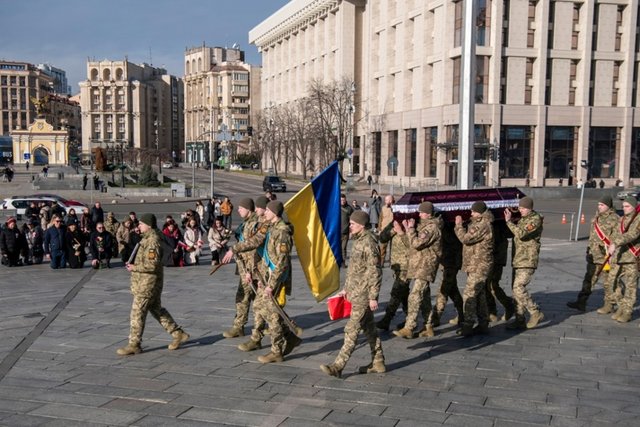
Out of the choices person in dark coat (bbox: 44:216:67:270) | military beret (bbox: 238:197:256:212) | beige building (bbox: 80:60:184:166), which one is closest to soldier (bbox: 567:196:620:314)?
military beret (bbox: 238:197:256:212)

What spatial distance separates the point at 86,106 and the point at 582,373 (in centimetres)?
14546

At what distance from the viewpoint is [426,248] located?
340 inches

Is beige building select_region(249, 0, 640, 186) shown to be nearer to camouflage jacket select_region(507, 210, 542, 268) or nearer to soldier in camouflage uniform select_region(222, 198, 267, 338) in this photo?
camouflage jacket select_region(507, 210, 542, 268)

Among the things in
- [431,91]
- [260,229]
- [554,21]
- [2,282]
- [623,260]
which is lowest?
[2,282]

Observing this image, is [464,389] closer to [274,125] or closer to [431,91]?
[431,91]

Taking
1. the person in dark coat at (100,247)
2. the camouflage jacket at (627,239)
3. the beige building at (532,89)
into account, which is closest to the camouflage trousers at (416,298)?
the camouflage jacket at (627,239)

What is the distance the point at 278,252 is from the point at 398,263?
2.04 meters

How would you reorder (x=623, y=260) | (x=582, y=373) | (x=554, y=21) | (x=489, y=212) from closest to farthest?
(x=582, y=373) → (x=489, y=212) → (x=623, y=260) → (x=554, y=21)

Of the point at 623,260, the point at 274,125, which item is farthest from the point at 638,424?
the point at 274,125

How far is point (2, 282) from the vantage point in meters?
14.5

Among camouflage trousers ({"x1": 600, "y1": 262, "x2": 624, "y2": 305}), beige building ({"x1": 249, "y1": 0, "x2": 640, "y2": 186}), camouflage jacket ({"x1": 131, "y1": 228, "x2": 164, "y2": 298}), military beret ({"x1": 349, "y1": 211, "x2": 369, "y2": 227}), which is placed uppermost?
beige building ({"x1": 249, "y1": 0, "x2": 640, "y2": 186})

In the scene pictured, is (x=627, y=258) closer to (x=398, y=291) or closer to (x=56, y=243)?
(x=398, y=291)

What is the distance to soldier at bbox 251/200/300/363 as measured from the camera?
789 centimetres

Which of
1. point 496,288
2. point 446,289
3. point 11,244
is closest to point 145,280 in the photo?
point 446,289
